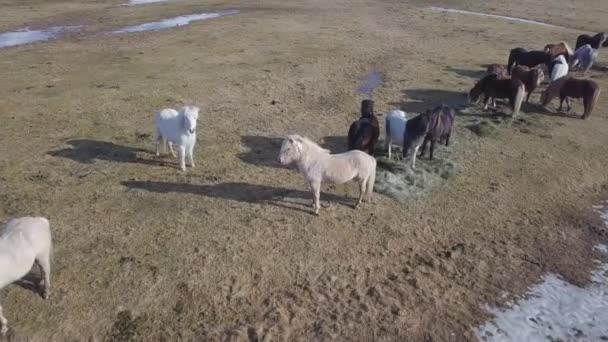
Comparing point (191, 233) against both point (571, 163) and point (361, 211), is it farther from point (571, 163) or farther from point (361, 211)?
point (571, 163)

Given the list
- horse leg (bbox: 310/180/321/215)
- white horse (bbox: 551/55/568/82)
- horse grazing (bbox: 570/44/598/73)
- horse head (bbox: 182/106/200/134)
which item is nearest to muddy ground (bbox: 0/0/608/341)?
horse leg (bbox: 310/180/321/215)

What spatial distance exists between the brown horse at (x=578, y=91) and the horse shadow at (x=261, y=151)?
27.7ft

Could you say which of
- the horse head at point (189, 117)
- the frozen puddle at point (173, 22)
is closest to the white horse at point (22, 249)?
the horse head at point (189, 117)

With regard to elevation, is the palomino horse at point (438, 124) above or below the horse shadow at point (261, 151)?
above

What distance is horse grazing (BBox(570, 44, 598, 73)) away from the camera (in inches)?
679

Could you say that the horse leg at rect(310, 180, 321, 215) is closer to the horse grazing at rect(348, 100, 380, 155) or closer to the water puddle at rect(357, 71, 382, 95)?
the horse grazing at rect(348, 100, 380, 155)

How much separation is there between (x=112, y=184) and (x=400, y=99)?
8.97 m

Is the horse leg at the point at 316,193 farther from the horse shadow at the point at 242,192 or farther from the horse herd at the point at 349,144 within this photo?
the horse shadow at the point at 242,192

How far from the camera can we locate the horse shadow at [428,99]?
1315cm

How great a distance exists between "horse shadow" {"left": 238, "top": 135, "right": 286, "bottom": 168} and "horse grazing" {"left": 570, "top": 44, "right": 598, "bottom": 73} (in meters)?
14.1

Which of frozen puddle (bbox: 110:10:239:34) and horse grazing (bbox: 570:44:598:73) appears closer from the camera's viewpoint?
horse grazing (bbox: 570:44:598:73)

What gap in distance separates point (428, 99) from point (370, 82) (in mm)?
2477

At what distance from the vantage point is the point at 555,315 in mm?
5906

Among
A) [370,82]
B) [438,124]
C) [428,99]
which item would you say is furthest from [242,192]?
[370,82]
